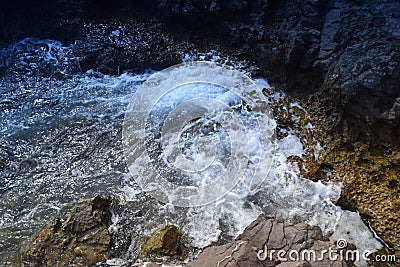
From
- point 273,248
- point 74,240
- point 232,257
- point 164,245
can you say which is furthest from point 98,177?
point 273,248

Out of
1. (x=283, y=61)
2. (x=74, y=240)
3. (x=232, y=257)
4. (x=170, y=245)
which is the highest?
(x=283, y=61)

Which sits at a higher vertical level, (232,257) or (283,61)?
(283,61)

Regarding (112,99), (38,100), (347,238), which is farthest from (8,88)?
(347,238)

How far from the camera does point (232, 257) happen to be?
10.1ft

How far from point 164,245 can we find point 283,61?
4.31 m

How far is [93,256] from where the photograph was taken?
12.6 ft

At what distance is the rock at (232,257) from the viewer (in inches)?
118

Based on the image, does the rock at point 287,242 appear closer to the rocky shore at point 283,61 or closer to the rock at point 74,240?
the rocky shore at point 283,61

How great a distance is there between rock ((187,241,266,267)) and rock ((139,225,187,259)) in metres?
0.60

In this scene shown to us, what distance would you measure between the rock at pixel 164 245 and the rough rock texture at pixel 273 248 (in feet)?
1.96

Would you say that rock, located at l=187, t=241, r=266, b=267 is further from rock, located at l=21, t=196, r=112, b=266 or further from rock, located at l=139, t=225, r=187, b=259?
rock, located at l=21, t=196, r=112, b=266

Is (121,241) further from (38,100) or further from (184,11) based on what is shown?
(184,11)

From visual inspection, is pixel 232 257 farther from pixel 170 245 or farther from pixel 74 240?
pixel 74 240

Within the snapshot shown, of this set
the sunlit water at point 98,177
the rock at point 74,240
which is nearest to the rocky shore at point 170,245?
the rock at point 74,240
